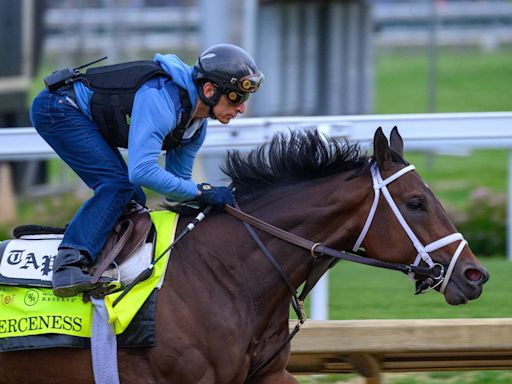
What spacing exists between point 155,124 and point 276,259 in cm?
77

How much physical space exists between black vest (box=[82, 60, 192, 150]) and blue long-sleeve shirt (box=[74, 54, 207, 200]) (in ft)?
0.10

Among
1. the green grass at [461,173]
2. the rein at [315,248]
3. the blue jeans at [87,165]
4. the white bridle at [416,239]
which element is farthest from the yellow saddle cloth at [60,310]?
the green grass at [461,173]

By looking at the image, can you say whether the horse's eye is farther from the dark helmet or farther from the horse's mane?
the dark helmet

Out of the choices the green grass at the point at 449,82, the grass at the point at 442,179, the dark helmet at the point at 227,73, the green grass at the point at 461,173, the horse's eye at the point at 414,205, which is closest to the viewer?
the horse's eye at the point at 414,205

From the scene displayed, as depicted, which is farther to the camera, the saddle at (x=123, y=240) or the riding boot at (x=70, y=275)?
the saddle at (x=123, y=240)

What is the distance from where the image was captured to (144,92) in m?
4.56

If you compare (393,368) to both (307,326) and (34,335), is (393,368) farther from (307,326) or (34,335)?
(34,335)

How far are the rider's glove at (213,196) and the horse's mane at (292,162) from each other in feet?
0.52

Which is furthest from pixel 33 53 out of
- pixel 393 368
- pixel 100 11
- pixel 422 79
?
pixel 422 79

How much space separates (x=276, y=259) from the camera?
4664 mm

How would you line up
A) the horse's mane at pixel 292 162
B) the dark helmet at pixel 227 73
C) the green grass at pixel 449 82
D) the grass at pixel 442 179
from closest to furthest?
1. the dark helmet at pixel 227 73
2. the horse's mane at pixel 292 162
3. the grass at pixel 442 179
4. the green grass at pixel 449 82

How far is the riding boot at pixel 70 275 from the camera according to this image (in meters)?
4.45

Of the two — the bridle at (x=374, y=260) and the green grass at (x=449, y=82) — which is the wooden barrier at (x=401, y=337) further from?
the green grass at (x=449, y=82)

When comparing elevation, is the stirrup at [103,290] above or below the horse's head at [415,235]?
below
